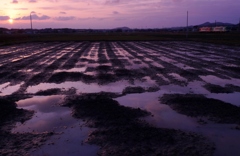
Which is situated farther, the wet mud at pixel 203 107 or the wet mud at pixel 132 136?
the wet mud at pixel 203 107

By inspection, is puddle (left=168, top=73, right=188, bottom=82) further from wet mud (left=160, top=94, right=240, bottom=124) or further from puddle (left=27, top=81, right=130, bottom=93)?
wet mud (left=160, top=94, right=240, bottom=124)

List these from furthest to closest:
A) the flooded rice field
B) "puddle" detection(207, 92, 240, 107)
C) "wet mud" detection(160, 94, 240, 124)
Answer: "puddle" detection(207, 92, 240, 107) < "wet mud" detection(160, 94, 240, 124) < the flooded rice field

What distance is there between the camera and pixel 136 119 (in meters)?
8.39

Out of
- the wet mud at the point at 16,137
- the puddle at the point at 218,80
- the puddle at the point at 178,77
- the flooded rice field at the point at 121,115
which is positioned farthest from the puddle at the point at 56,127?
the puddle at the point at 218,80

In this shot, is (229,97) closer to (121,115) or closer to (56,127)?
(121,115)

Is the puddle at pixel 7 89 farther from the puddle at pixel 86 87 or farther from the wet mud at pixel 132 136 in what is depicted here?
the wet mud at pixel 132 136

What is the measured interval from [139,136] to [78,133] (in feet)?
5.19

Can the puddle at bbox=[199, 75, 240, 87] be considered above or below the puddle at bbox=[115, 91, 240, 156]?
above

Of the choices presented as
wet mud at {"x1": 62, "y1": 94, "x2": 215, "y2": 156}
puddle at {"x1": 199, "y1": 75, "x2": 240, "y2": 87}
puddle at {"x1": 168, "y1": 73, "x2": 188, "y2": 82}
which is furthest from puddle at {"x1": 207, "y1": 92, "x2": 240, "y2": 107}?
wet mud at {"x1": 62, "y1": 94, "x2": 215, "y2": 156}

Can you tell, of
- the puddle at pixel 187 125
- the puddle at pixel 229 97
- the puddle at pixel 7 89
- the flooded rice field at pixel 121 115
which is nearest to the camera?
the flooded rice field at pixel 121 115

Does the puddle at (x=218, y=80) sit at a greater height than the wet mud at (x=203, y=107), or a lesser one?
greater

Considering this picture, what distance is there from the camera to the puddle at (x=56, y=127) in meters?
6.33

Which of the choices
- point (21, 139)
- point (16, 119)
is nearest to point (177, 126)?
point (21, 139)

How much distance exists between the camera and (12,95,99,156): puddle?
20.8 feet
